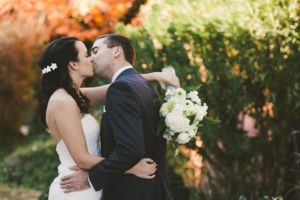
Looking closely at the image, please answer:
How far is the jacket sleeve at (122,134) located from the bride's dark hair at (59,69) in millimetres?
486

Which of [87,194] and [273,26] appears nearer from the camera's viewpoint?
[87,194]

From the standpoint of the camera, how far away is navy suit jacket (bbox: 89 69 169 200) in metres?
3.42

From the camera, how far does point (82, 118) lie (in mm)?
3936

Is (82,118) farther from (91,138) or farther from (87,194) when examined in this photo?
(87,194)

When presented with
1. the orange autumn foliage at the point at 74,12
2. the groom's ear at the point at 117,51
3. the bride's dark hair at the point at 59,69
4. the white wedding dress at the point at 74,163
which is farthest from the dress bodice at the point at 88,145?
the orange autumn foliage at the point at 74,12

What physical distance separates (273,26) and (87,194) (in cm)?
269

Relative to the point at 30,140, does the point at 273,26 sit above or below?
above

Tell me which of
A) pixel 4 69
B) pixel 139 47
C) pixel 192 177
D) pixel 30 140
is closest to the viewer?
pixel 139 47

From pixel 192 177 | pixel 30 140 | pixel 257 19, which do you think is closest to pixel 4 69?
pixel 30 140

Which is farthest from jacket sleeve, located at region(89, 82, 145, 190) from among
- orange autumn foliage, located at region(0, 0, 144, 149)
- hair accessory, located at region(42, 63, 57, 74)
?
orange autumn foliage, located at region(0, 0, 144, 149)

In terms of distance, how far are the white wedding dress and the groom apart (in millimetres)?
104

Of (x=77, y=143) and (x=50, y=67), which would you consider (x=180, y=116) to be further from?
(x=50, y=67)

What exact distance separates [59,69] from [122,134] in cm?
82

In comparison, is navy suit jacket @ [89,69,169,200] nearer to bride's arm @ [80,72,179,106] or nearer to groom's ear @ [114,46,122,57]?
groom's ear @ [114,46,122,57]
